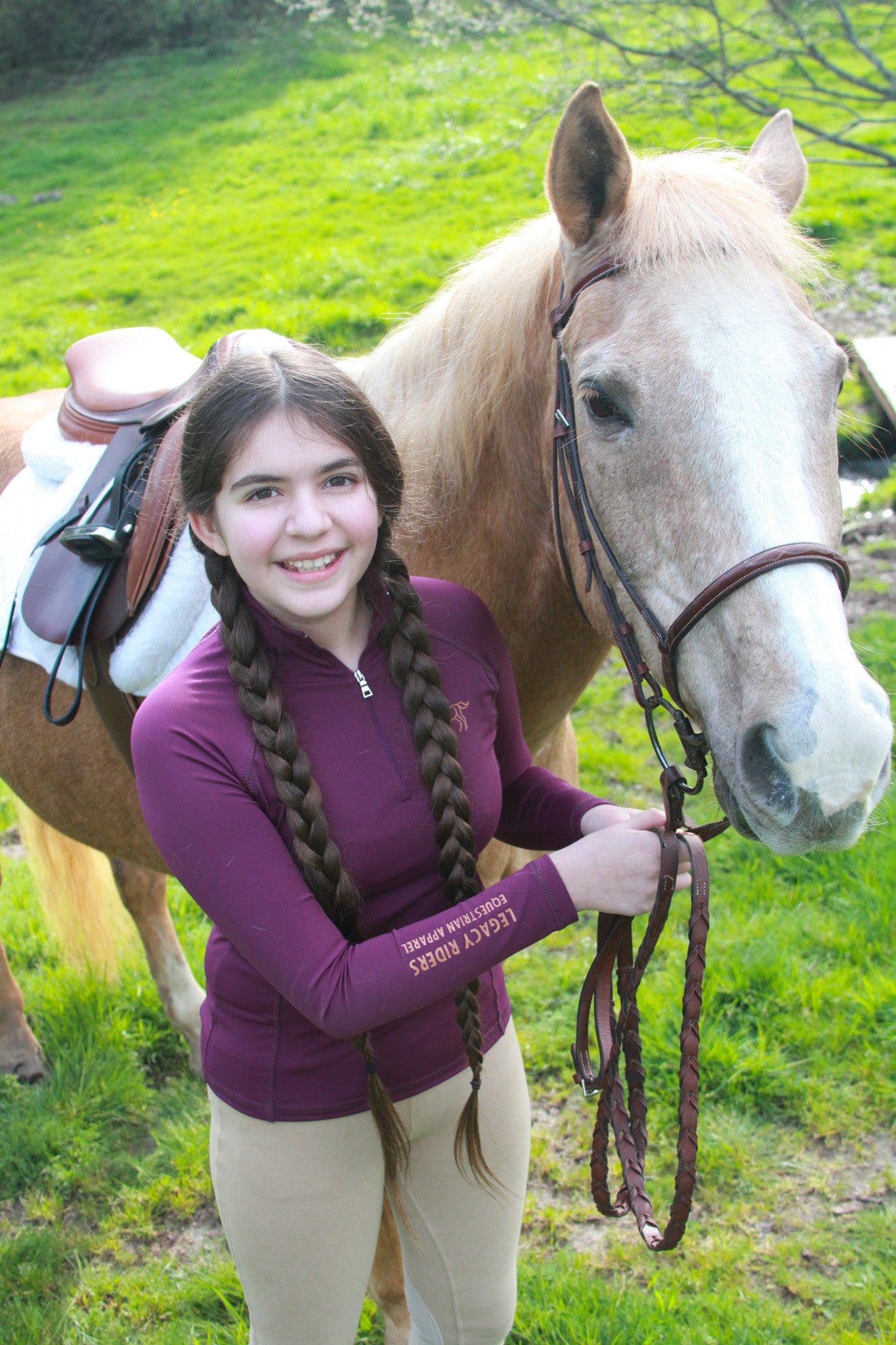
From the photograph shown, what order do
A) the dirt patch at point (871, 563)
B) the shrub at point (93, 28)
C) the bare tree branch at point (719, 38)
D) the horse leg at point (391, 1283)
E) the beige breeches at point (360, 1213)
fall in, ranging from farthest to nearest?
the shrub at point (93, 28) < the dirt patch at point (871, 563) < the bare tree branch at point (719, 38) < the horse leg at point (391, 1283) < the beige breeches at point (360, 1213)

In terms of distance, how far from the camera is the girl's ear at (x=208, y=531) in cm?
154

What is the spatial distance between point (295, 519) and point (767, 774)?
762 mm

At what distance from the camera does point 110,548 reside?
2.31 m

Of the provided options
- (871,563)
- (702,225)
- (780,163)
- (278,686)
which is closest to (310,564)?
(278,686)

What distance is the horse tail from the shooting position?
334 cm

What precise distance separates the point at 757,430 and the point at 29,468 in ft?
7.25

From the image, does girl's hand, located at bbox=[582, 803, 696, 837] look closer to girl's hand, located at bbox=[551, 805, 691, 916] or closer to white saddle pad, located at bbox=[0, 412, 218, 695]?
girl's hand, located at bbox=[551, 805, 691, 916]

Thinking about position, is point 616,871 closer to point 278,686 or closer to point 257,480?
point 278,686

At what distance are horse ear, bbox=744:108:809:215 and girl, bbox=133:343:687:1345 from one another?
0.89m

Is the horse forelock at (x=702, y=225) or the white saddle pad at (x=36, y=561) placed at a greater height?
the horse forelock at (x=702, y=225)

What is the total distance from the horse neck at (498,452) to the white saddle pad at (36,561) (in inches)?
21.2

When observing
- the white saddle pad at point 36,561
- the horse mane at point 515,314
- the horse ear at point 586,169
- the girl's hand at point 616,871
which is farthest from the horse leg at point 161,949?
the horse ear at point 586,169

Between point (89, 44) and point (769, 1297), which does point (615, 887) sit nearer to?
point (769, 1297)

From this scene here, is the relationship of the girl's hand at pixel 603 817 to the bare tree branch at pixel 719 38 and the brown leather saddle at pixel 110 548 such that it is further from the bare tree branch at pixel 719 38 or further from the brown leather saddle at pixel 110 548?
the bare tree branch at pixel 719 38
